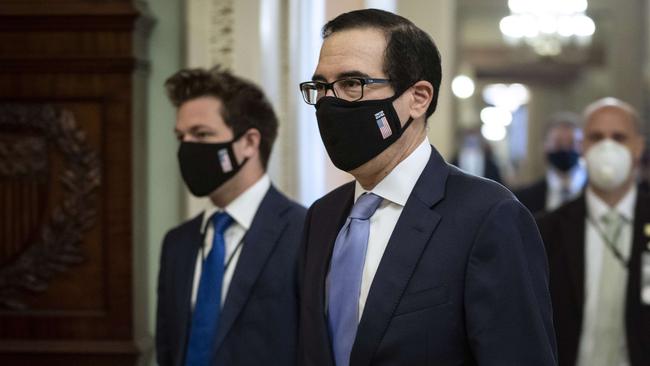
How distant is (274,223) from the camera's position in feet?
11.2

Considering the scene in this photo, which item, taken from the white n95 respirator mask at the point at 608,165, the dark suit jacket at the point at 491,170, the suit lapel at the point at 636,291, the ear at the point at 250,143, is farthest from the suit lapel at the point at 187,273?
the dark suit jacket at the point at 491,170

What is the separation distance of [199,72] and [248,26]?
29.2 inches

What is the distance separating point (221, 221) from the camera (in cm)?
348

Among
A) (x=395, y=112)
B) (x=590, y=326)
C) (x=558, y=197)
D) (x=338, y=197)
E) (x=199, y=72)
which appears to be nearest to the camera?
(x=395, y=112)

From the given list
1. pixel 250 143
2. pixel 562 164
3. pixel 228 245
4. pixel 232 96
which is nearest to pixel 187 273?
pixel 228 245

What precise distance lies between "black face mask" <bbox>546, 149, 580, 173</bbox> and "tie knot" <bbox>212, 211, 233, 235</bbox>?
3.64 m

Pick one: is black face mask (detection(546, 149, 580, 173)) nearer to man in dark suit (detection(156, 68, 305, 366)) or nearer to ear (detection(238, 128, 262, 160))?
man in dark suit (detection(156, 68, 305, 366))

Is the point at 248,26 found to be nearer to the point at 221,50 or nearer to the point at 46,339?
the point at 221,50

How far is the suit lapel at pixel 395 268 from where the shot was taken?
223cm

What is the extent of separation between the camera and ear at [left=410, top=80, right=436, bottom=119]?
7.78ft

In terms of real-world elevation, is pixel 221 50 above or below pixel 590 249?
above

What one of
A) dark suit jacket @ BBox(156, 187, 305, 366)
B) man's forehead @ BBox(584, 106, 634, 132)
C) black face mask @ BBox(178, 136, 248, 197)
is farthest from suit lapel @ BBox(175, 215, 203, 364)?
man's forehead @ BBox(584, 106, 634, 132)

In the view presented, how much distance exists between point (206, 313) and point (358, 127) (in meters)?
1.18

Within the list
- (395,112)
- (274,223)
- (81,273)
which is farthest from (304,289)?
(81,273)
